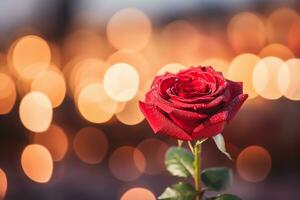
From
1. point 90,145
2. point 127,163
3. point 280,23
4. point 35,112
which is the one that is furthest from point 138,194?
point 280,23

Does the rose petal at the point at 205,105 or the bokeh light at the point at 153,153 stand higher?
the rose petal at the point at 205,105

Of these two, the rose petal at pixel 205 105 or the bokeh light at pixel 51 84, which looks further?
the bokeh light at pixel 51 84

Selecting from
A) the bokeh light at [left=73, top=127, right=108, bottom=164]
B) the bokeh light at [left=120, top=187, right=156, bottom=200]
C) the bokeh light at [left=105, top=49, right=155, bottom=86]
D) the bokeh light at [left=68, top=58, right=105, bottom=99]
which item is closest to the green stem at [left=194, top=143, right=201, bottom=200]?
the bokeh light at [left=120, top=187, right=156, bottom=200]

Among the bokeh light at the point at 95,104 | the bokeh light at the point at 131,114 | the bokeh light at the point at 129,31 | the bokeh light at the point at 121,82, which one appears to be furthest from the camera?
the bokeh light at the point at 129,31

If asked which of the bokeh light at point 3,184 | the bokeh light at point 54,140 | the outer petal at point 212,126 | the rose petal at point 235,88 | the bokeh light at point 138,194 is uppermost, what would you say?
the rose petal at point 235,88

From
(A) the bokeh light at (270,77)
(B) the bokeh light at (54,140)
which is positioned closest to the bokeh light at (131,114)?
(B) the bokeh light at (54,140)

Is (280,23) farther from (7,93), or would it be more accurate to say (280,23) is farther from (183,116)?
(183,116)

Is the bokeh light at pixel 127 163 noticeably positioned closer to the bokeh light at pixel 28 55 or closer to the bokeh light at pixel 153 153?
the bokeh light at pixel 153 153

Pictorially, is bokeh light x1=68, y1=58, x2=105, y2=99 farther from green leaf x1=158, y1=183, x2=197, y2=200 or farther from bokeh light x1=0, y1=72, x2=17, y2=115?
green leaf x1=158, y1=183, x2=197, y2=200
